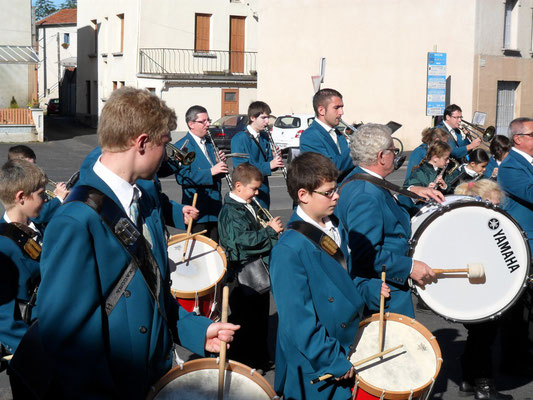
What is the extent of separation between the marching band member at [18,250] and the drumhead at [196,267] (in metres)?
1.55

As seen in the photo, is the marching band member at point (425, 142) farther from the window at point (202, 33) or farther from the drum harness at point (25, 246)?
the window at point (202, 33)

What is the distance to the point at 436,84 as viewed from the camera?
25.2 metres

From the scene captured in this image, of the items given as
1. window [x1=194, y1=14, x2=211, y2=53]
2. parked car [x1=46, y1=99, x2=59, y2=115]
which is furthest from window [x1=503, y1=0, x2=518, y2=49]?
parked car [x1=46, y1=99, x2=59, y2=115]

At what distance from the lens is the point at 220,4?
123ft

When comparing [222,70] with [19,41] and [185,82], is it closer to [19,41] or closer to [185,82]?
[185,82]

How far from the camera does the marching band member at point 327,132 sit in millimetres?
6961

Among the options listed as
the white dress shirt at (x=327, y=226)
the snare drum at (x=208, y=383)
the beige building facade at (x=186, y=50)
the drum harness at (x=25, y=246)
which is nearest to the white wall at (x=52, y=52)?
the beige building facade at (x=186, y=50)

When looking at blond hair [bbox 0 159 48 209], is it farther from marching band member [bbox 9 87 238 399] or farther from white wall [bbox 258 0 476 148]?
white wall [bbox 258 0 476 148]

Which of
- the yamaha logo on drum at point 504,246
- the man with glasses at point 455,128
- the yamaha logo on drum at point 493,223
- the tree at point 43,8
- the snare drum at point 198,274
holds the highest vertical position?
the tree at point 43,8

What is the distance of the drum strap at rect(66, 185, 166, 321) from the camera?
2.64m

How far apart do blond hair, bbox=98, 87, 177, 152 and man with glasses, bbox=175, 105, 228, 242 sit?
4680 millimetres

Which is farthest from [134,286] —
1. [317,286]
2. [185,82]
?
[185,82]

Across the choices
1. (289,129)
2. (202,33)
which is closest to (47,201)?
(289,129)

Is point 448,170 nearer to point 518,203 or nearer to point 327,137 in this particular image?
point 327,137
